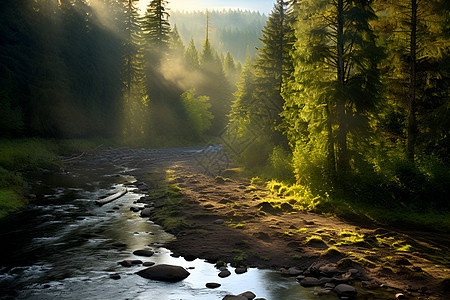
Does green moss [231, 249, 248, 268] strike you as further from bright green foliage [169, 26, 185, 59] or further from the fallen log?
bright green foliage [169, 26, 185, 59]

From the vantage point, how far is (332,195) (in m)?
15.3

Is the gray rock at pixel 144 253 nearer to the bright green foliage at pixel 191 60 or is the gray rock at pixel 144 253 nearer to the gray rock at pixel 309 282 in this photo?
the gray rock at pixel 309 282

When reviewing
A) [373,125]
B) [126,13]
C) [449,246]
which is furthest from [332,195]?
[126,13]

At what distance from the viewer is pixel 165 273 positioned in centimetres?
869

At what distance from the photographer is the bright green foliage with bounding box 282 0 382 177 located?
15023 mm

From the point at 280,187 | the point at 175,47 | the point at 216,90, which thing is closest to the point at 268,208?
the point at 280,187

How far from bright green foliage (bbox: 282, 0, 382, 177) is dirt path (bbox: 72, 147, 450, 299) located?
3648mm

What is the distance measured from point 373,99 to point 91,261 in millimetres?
13455

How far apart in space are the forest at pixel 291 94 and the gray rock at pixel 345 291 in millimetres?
6545

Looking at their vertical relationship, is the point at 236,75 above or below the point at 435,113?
above

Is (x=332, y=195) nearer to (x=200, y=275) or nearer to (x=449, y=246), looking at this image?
(x=449, y=246)

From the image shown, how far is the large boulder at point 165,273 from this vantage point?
28.1 feet

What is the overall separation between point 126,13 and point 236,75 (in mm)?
48381

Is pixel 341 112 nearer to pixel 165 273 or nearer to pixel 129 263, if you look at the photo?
pixel 165 273
